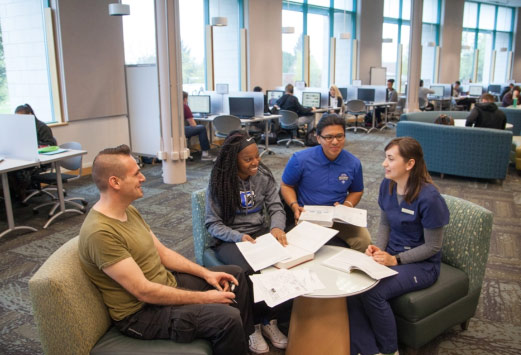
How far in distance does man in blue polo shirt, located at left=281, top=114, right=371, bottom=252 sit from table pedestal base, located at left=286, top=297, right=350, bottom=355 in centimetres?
63

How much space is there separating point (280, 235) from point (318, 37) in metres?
10.8

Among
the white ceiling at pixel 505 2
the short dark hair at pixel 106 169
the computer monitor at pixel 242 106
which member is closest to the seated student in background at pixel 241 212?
the short dark hair at pixel 106 169

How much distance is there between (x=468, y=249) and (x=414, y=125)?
4.10 meters

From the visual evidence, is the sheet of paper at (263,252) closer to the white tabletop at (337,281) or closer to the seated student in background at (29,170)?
the white tabletop at (337,281)

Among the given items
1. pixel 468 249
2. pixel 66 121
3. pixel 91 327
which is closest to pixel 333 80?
pixel 66 121

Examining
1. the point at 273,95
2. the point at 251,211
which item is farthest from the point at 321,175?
the point at 273,95

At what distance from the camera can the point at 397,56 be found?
14547 millimetres

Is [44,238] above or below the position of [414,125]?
below

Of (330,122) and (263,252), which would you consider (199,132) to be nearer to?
(330,122)

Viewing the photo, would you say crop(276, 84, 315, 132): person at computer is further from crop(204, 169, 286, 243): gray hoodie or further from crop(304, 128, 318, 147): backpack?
crop(204, 169, 286, 243): gray hoodie

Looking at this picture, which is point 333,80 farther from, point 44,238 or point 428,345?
point 428,345

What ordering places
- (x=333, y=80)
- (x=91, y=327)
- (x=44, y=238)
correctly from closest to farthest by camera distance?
(x=91, y=327) < (x=44, y=238) < (x=333, y=80)

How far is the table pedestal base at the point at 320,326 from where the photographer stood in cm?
204

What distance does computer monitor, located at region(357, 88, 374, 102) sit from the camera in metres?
10.9
